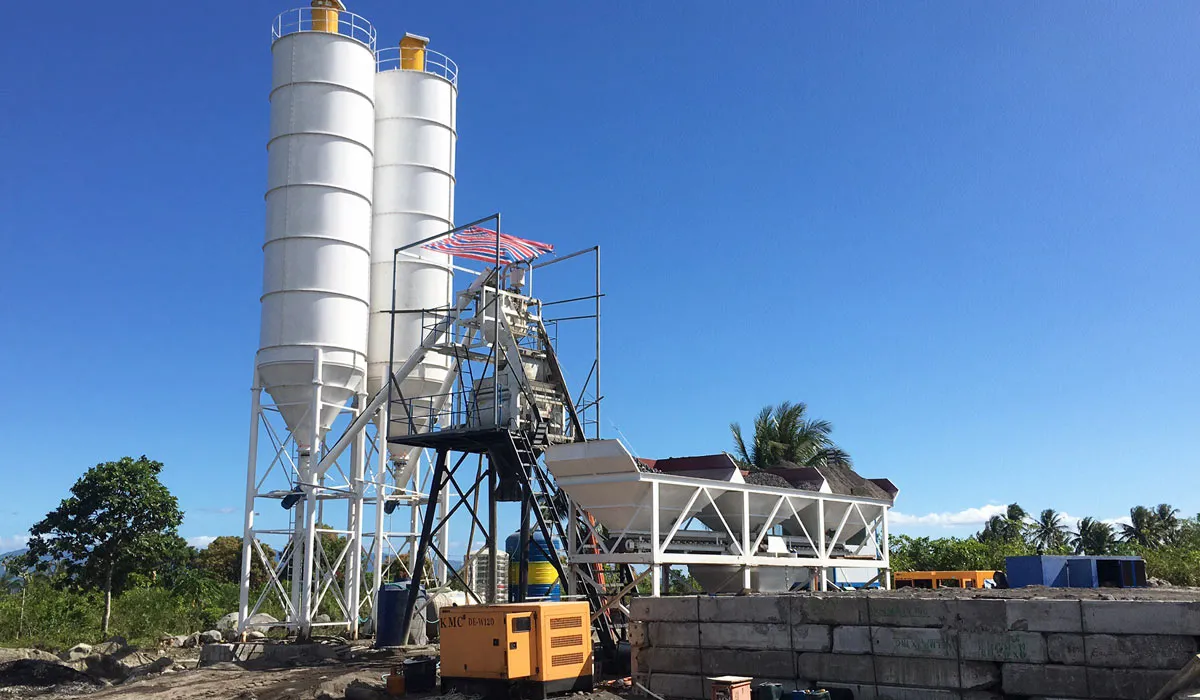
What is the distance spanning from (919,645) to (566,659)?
5.83 metres

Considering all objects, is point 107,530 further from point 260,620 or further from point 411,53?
point 411,53

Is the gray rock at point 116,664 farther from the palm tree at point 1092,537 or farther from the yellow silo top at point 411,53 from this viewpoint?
the palm tree at point 1092,537

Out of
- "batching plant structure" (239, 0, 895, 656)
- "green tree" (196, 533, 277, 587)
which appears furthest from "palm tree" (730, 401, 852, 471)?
"green tree" (196, 533, 277, 587)

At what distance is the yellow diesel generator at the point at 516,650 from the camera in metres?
16.5

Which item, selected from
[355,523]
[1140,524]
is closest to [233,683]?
[355,523]

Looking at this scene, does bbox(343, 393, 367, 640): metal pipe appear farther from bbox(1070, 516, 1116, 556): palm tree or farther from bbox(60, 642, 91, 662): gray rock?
bbox(1070, 516, 1116, 556): palm tree

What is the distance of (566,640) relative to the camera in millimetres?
17094

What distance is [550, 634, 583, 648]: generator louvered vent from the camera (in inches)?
664

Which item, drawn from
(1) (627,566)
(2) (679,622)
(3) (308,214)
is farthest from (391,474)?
(2) (679,622)

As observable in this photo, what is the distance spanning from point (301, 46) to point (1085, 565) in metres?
27.1

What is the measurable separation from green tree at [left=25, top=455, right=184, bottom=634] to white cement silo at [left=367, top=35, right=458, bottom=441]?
34.7 feet

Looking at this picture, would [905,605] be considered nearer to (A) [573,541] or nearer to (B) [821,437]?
(A) [573,541]

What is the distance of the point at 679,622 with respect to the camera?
16.9m

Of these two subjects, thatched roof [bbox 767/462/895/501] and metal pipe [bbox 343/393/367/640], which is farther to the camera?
metal pipe [bbox 343/393/367/640]
